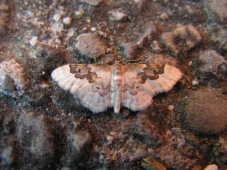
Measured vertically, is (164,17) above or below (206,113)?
above

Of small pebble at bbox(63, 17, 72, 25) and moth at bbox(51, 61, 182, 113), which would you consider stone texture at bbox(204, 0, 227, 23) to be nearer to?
moth at bbox(51, 61, 182, 113)

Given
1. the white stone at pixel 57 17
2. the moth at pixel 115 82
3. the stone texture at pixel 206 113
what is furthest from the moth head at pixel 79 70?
the stone texture at pixel 206 113

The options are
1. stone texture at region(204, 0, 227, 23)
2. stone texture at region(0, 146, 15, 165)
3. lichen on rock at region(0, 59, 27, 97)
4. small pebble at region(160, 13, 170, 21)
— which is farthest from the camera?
small pebble at region(160, 13, 170, 21)

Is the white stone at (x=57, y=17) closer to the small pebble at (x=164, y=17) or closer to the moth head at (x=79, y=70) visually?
the moth head at (x=79, y=70)

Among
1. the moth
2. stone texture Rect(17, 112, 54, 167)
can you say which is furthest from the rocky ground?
the moth

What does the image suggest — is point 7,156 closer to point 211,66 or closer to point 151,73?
point 151,73

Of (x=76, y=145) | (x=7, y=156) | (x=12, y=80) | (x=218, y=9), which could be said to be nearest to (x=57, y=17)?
(x=12, y=80)

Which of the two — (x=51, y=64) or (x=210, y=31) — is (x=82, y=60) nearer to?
(x=51, y=64)
